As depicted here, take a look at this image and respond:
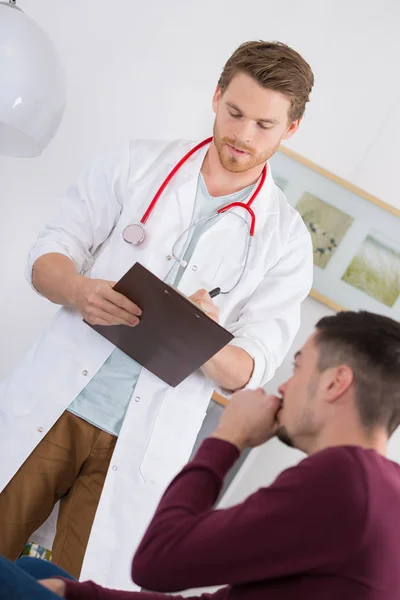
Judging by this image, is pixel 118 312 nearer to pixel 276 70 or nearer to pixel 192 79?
pixel 276 70

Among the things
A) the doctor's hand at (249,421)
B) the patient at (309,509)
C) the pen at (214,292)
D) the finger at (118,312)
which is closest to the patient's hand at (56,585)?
the patient at (309,509)

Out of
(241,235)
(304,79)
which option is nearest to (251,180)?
(241,235)

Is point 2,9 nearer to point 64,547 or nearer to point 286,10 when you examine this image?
point 286,10

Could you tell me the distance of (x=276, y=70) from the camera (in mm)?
1731

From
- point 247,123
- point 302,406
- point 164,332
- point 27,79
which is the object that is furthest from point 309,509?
point 27,79

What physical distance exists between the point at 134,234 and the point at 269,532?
0.99 meters

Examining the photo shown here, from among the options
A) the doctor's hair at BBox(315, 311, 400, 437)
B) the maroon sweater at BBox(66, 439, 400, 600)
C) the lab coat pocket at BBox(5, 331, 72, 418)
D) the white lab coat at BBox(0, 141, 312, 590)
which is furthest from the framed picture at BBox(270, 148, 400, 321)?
the maroon sweater at BBox(66, 439, 400, 600)

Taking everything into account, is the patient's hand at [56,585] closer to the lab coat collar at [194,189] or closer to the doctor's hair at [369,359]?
the doctor's hair at [369,359]

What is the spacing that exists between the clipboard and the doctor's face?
1.55 ft

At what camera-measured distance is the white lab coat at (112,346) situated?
168 centimetres

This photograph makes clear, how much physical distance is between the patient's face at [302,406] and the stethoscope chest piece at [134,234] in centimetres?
71

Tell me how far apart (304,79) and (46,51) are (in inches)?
27.5

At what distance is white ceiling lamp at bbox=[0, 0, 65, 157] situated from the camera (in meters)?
1.90

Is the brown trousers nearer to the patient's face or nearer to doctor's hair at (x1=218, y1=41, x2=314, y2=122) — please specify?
the patient's face
